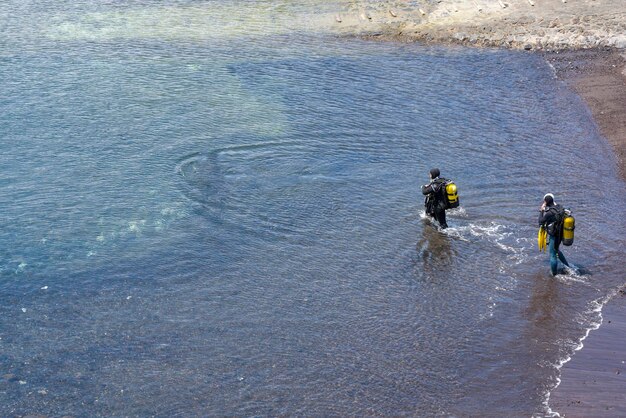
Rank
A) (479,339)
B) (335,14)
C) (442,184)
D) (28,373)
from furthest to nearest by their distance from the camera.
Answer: (335,14) < (442,184) < (479,339) < (28,373)

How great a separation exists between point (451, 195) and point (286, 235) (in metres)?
3.59

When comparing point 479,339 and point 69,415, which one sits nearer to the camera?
point 69,415

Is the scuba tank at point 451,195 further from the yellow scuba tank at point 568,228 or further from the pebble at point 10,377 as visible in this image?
the pebble at point 10,377

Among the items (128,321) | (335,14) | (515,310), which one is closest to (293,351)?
(128,321)

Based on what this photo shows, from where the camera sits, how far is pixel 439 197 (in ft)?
58.3

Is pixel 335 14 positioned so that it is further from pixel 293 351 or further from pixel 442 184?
pixel 293 351

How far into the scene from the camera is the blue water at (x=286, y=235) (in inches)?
529

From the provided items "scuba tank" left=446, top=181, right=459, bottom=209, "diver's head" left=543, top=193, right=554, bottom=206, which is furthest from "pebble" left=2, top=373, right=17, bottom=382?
"diver's head" left=543, top=193, right=554, bottom=206

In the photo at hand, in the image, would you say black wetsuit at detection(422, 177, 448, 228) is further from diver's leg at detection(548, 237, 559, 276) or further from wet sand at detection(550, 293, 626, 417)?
wet sand at detection(550, 293, 626, 417)

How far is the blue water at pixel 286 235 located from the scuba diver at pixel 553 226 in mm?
540

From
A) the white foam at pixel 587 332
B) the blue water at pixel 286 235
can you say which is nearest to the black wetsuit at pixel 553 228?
the blue water at pixel 286 235

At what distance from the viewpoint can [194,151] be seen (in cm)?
2192

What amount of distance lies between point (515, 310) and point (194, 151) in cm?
1002

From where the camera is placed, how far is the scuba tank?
678 inches
